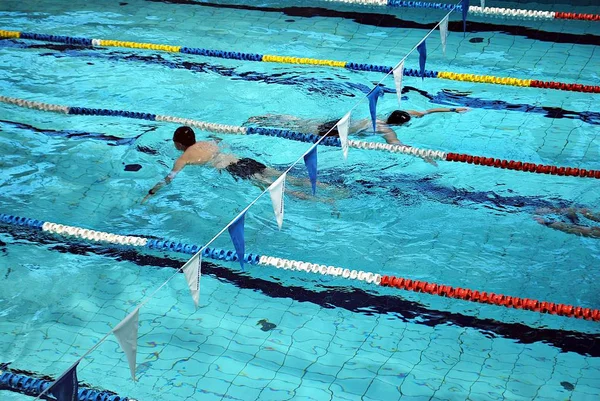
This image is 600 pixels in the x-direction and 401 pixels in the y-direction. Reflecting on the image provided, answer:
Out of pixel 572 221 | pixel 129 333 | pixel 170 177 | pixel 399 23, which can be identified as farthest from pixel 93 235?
pixel 399 23

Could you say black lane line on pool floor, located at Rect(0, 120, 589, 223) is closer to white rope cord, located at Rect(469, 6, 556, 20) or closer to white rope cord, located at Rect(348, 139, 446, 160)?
white rope cord, located at Rect(348, 139, 446, 160)

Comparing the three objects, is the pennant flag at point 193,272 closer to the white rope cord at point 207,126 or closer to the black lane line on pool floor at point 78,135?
the white rope cord at point 207,126

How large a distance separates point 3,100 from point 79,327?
115 inches

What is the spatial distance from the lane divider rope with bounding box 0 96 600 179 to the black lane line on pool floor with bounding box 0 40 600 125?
1.08 m

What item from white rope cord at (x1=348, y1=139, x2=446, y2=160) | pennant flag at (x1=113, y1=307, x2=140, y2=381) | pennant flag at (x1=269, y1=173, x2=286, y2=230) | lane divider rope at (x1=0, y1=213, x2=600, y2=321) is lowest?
lane divider rope at (x1=0, y1=213, x2=600, y2=321)

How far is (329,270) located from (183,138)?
183 centimetres

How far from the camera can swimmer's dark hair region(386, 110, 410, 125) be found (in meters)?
5.68

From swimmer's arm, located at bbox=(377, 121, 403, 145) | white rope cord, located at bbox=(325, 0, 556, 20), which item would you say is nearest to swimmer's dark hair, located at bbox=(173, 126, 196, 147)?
swimmer's arm, located at bbox=(377, 121, 403, 145)

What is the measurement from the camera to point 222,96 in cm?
645

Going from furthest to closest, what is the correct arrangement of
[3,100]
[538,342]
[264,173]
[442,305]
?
1. [3,100]
2. [264,173]
3. [442,305]
4. [538,342]

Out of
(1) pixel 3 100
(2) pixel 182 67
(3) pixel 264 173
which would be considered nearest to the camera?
(3) pixel 264 173

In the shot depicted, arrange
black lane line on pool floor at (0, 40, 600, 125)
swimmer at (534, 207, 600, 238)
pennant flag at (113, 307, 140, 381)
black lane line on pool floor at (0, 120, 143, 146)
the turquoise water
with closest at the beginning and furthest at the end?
1. pennant flag at (113, 307, 140, 381)
2. the turquoise water
3. swimmer at (534, 207, 600, 238)
4. black lane line on pool floor at (0, 120, 143, 146)
5. black lane line on pool floor at (0, 40, 600, 125)

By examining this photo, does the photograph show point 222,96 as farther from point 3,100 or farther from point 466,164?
point 466,164

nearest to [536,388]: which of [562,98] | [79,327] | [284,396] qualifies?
[284,396]
